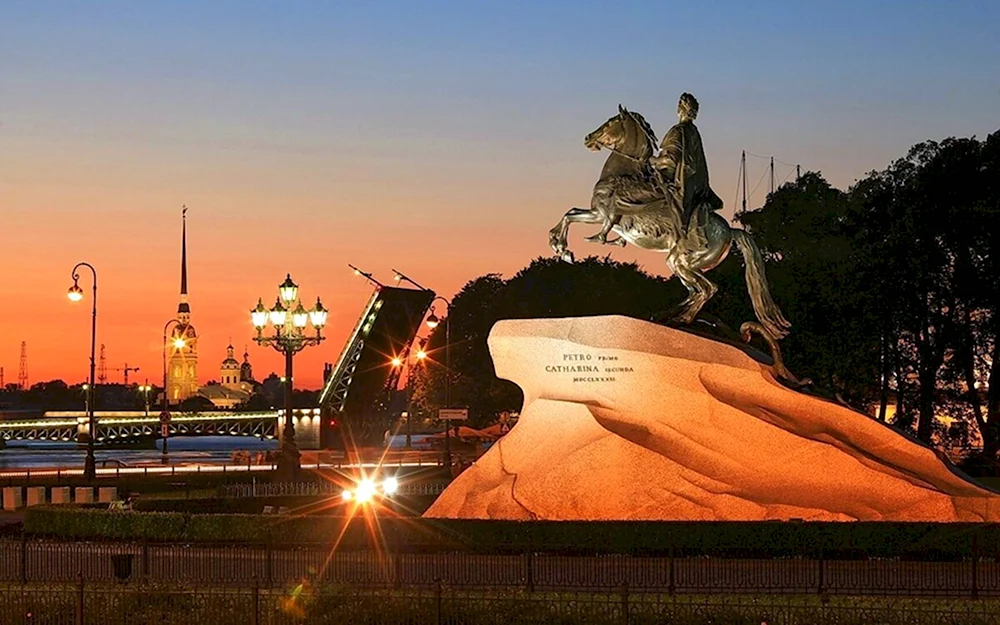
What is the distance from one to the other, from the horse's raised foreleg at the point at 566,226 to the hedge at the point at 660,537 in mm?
6682

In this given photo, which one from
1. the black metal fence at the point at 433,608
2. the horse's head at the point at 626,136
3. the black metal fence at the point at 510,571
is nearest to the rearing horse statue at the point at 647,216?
the horse's head at the point at 626,136

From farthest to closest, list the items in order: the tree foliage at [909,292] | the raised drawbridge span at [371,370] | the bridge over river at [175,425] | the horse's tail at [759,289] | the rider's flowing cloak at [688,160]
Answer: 1. the bridge over river at [175,425]
2. the raised drawbridge span at [371,370]
3. the tree foliage at [909,292]
4. the horse's tail at [759,289]
5. the rider's flowing cloak at [688,160]

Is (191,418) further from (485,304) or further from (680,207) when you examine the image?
(680,207)

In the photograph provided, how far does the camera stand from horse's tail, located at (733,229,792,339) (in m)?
32.1

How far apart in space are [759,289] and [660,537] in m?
7.16

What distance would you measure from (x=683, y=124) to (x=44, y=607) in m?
15.9

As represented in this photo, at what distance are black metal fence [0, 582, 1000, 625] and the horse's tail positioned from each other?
12250 mm

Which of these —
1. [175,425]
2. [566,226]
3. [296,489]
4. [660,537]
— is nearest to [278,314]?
[296,489]

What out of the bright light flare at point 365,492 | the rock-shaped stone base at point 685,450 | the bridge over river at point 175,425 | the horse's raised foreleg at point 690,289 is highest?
the horse's raised foreleg at point 690,289

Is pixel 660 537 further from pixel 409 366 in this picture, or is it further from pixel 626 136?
pixel 409 366

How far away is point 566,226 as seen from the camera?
32094 millimetres

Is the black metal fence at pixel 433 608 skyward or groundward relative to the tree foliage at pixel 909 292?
groundward

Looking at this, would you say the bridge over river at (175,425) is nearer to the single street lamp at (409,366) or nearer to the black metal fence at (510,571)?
the single street lamp at (409,366)

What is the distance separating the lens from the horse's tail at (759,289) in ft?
105
